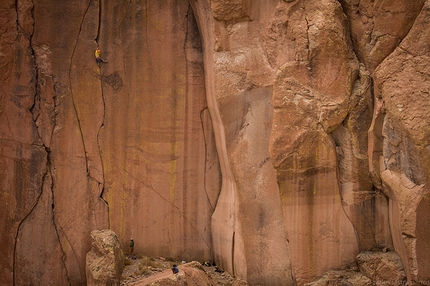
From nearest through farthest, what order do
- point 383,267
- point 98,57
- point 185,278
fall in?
point 383,267 < point 185,278 < point 98,57

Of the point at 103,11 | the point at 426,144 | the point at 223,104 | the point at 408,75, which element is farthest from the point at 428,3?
the point at 103,11

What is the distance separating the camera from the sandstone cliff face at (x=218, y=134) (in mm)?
11148

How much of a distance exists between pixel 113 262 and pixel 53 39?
482 cm

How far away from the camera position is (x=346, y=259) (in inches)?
463

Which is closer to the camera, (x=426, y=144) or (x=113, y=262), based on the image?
(x=426, y=144)

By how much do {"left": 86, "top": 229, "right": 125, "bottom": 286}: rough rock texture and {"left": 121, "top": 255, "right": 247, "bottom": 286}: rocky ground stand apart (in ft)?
0.71

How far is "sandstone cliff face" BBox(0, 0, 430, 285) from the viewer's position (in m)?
11.1

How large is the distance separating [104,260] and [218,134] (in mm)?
3407

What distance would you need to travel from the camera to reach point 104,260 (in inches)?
475

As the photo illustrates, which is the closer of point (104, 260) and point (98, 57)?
point (104, 260)

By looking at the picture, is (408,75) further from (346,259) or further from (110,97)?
(110,97)

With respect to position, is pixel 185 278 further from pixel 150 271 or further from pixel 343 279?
pixel 343 279

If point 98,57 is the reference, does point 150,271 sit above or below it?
below

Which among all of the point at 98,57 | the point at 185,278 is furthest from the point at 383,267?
the point at 98,57
